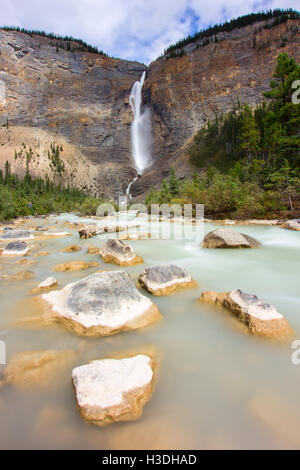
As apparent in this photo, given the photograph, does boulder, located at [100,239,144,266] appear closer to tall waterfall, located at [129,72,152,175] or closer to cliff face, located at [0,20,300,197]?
cliff face, located at [0,20,300,197]

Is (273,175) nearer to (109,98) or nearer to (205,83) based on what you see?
(205,83)

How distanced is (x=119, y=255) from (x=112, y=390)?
3158mm

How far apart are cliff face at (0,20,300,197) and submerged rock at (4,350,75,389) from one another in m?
43.0

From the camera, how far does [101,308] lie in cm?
201

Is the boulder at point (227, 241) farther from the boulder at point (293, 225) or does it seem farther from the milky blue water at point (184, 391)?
the boulder at point (293, 225)

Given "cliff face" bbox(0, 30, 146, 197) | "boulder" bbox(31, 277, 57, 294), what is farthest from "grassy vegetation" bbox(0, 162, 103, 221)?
"boulder" bbox(31, 277, 57, 294)

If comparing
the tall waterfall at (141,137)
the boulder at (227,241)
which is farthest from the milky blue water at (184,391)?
the tall waterfall at (141,137)

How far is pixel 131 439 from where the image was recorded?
1045 millimetres

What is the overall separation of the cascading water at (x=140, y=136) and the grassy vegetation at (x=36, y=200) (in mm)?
18148

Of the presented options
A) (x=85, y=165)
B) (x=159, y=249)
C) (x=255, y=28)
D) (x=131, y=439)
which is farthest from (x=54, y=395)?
(x=255, y=28)

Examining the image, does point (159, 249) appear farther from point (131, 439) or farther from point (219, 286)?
point (131, 439)

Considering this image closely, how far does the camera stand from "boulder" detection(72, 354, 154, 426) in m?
1.12

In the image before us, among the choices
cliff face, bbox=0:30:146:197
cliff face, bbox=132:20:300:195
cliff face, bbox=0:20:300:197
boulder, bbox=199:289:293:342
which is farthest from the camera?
cliff face, bbox=0:30:146:197
